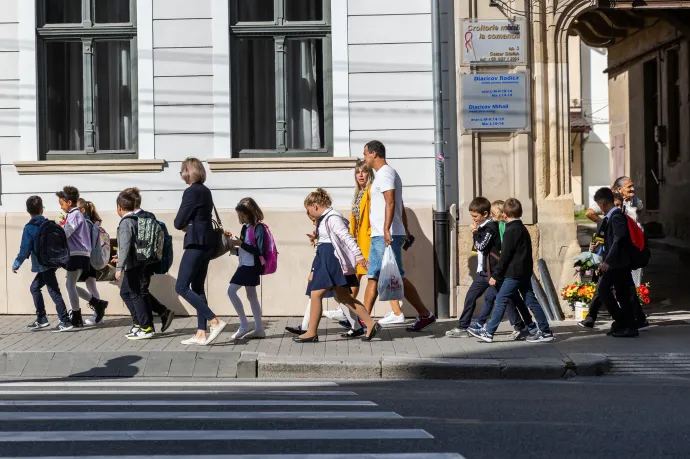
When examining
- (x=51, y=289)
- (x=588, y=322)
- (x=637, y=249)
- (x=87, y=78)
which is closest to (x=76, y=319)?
(x=51, y=289)

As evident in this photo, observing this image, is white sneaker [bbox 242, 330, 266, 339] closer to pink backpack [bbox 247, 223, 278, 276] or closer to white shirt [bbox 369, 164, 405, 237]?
pink backpack [bbox 247, 223, 278, 276]

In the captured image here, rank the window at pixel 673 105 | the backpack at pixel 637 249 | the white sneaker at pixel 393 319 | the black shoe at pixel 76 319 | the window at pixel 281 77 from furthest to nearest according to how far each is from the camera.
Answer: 1. the window at pixel 673 105
2. the window at pixel 281 77
3. the black shoe at pixel 76 319
4. the white sneaker at pixel 393 319
5. the backpack at pixel 637 249

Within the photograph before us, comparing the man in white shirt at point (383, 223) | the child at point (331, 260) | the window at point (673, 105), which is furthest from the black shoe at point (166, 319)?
the window at point (673, 105)

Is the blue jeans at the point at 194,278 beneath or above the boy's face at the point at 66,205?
beneath

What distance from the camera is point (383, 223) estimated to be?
11555 mm

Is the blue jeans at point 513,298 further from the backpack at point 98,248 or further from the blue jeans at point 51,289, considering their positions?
the blue jeans at point 51,289

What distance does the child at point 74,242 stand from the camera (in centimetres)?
1223

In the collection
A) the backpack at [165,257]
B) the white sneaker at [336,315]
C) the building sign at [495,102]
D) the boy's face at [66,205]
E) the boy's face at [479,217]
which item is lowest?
the white sneaker at [336,315]

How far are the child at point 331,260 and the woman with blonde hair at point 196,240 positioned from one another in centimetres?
96

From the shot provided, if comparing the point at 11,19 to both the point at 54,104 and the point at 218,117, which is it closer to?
the point at 54,104

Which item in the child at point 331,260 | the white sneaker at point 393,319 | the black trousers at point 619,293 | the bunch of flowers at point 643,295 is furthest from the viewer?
the bunch of flowers at point 643,295

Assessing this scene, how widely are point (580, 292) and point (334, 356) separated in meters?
3.86

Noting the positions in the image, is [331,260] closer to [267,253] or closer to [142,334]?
[267,253]

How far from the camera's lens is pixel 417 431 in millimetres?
6590
